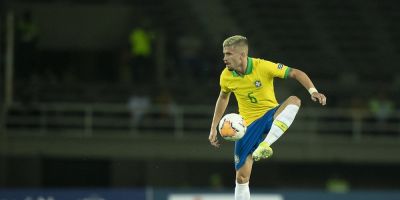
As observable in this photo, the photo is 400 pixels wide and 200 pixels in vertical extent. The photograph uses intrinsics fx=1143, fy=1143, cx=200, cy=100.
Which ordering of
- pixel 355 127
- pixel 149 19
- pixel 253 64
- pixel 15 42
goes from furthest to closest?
1. pixel 149 19
2. pixel 355 127
3. pixel 15 42
4. pixel 253 64

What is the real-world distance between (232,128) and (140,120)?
480 inches

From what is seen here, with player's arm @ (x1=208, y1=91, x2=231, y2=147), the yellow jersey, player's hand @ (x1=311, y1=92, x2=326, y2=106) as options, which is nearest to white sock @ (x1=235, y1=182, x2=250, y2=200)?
player's arm @ (x1=208, y1=91, x2=231, y2=147)

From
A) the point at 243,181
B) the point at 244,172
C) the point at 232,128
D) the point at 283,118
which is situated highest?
the point at 283,118

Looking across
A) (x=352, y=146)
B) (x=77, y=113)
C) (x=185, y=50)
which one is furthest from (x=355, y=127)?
(x=77, y=113)

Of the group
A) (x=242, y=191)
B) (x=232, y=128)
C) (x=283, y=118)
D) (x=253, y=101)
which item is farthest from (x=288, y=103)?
(x=242, y=191)

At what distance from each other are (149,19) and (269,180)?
4.61m

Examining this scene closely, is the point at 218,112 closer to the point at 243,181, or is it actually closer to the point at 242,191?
the point at 243,181

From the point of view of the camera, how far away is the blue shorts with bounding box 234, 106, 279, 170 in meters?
12.8

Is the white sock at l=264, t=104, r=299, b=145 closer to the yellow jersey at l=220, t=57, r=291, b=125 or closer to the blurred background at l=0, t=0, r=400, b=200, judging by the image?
the yellow jersey at l=220, t=57, r=291, b=125

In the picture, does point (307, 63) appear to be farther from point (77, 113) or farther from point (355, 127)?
point (77, 113)

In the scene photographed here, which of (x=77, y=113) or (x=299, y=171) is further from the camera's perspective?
(x=299, y=171)

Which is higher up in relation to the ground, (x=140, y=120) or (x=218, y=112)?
(x=218, y=112)

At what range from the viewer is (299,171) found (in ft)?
88.8

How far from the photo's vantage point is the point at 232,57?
12297 millimetres
